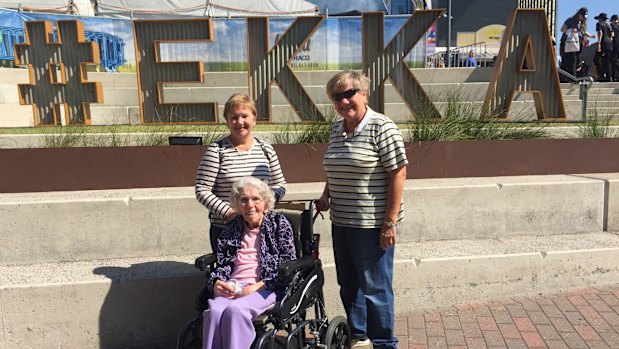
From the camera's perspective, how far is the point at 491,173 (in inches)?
220

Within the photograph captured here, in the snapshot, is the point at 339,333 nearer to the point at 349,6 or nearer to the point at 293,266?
the point at 293,266

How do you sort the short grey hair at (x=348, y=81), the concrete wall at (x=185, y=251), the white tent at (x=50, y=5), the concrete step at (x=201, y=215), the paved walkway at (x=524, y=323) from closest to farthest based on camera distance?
the short grey hair at (x=348, y=81) → the paved walkway at (x=524, y=323) → the concrete wall at (x=185, y=251) → the concrete step at (x=201, y=215) → the white tent at (x=50, y=5)

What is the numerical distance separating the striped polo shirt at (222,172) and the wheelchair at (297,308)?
0.95 feet

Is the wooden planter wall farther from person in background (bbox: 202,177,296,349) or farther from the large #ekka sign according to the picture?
person in background (bbox: 202,177,296,349)

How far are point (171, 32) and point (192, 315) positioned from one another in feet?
13.0

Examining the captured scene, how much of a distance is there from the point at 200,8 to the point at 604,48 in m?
11.8

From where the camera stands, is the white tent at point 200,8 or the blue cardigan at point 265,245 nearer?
the blue cardigan at point 265,245

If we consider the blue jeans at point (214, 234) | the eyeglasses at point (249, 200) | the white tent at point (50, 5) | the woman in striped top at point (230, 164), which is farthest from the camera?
the white tent at point (50, 5)

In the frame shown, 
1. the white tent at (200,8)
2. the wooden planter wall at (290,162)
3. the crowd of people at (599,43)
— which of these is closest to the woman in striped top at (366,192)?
the wooden planter wall at (290,162)

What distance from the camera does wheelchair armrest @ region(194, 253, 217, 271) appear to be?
3.08m

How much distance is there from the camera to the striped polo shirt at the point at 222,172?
3.27 meters

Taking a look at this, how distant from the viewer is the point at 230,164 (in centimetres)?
332

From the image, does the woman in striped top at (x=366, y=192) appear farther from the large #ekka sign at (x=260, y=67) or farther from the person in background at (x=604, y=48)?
the person in background at (x=604, y=48)

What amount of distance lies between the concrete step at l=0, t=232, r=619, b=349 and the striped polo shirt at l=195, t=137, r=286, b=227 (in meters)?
0.95
